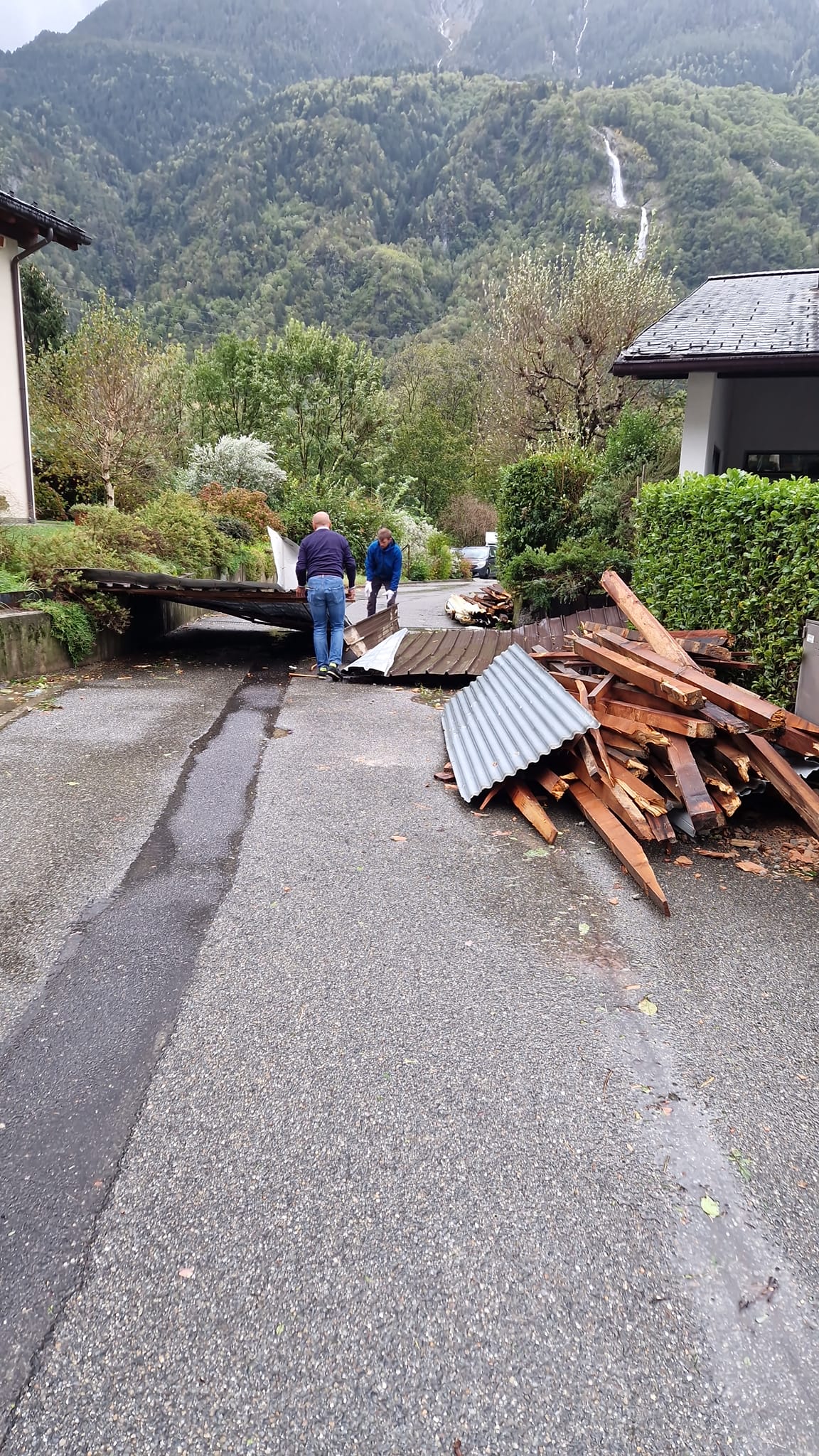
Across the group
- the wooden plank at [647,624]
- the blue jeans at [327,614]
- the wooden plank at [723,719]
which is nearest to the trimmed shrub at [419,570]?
the blue jeans at [327,614]

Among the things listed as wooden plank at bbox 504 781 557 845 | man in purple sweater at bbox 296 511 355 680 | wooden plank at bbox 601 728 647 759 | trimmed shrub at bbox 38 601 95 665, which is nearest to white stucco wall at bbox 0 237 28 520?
trimmed shrub at bbox 38 601 95 665

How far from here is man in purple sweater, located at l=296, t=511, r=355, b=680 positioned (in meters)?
9.80

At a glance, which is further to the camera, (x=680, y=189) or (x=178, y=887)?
(x=680, y=189)

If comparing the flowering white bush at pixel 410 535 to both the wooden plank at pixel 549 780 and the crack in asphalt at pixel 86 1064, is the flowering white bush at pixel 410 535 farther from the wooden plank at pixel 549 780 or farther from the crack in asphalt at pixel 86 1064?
the crack in asphalt at pixel 86 1064

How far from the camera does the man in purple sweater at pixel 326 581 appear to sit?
32.1 feet

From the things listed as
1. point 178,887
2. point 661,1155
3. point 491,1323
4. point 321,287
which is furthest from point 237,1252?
point 321,287

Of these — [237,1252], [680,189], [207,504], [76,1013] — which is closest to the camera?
[237,1252]

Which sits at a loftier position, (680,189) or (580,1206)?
(680,189)

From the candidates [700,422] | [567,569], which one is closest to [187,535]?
[567,569]

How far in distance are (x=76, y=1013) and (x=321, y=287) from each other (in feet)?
355

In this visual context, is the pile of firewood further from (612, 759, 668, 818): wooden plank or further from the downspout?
(612, 759, 668, 818): wooden plank

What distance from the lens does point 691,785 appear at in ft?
16.9

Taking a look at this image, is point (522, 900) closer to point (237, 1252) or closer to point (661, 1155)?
point (661, 1155)

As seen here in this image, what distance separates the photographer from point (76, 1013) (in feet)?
11.0
